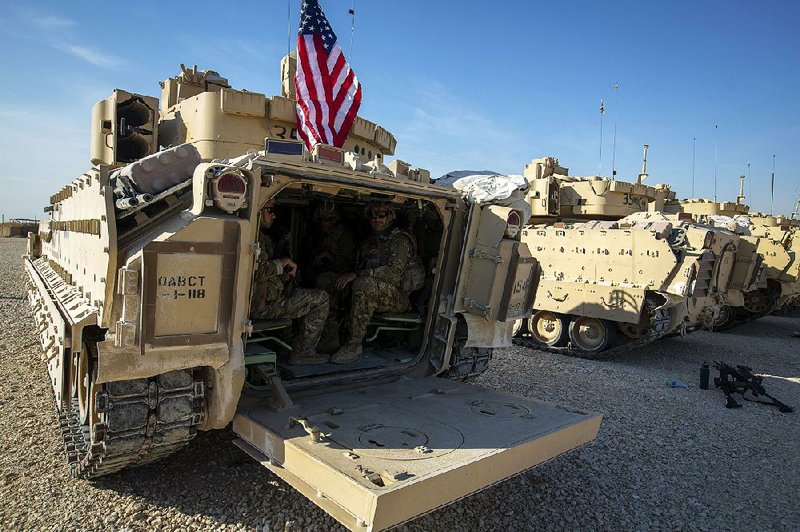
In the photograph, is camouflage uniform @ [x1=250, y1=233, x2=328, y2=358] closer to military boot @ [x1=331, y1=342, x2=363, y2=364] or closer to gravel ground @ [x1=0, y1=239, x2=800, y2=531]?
military boot @ [x1=331, y1=342, x2=363, y2=364]

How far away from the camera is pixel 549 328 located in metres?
10.3

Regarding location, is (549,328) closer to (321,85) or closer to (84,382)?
(321,85)

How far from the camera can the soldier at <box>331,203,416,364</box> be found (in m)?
5.10

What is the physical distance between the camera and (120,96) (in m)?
5.51

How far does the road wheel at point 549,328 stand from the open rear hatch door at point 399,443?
5823 mm

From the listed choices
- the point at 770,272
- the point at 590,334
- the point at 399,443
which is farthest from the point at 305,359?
the point at 770,272

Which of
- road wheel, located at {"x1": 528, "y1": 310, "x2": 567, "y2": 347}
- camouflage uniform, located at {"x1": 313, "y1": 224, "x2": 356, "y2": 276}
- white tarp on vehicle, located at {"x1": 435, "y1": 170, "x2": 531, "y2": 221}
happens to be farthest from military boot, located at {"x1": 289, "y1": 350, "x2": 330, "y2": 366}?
road wheel, located at {"x1": 528, "y1": 310, "x2": 567, "y2": 347}

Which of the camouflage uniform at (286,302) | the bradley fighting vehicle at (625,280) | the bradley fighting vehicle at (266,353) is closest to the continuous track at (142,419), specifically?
the bradley fighting vehicle at (266,353)

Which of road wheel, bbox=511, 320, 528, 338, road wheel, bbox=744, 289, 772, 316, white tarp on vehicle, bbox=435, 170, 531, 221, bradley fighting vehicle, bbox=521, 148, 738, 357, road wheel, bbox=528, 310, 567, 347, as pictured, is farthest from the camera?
road wheel, bbox=744, 289, 772, 316

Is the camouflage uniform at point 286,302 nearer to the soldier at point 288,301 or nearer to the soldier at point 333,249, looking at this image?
the soldier at point 288,301

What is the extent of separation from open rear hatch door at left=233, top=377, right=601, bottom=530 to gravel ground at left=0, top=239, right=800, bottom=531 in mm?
555

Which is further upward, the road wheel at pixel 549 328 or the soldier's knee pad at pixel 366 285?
the soldier's knee pad at pixel 366 285

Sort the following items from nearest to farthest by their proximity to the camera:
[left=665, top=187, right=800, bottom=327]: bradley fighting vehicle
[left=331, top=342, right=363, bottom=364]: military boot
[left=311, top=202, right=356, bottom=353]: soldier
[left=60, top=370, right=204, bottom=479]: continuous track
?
[left=60, top=370, right=204, bottom=479]: continuous track < [left=331, top=342, right=363, bottom=364]: military boot < [left=311, top=202, right=356, bottom=353]: soldier < [left=665, top=187, right=800, bottom=327]: bradley fighting vehicle

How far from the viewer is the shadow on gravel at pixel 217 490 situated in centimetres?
362
